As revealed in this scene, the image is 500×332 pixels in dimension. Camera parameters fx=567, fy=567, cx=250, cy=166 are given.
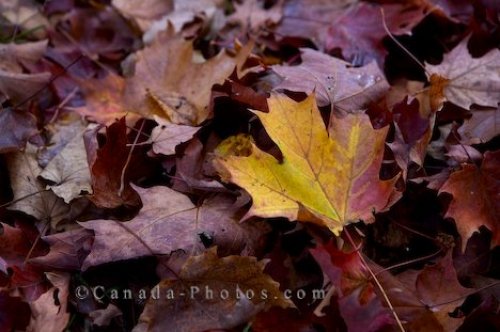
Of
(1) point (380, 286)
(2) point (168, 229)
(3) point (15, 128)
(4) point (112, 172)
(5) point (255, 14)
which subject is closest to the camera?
(1) point (380, 286)

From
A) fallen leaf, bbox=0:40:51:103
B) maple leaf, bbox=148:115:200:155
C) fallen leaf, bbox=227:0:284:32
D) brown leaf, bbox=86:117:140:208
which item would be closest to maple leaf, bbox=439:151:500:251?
maple leaf, bbox=148:115:200:155

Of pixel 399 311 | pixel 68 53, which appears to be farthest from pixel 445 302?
pixel 68 53

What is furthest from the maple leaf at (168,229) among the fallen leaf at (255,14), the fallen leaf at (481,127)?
the fallen leaf at (255,14)

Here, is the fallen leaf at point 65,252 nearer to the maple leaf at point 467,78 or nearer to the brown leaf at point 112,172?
the brown leaf at point 112,172

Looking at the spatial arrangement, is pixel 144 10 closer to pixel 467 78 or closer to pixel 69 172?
pixel 69 172

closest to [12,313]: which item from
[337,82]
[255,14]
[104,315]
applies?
[104,315]

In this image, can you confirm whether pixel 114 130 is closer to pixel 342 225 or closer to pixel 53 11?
pixel 342 225
